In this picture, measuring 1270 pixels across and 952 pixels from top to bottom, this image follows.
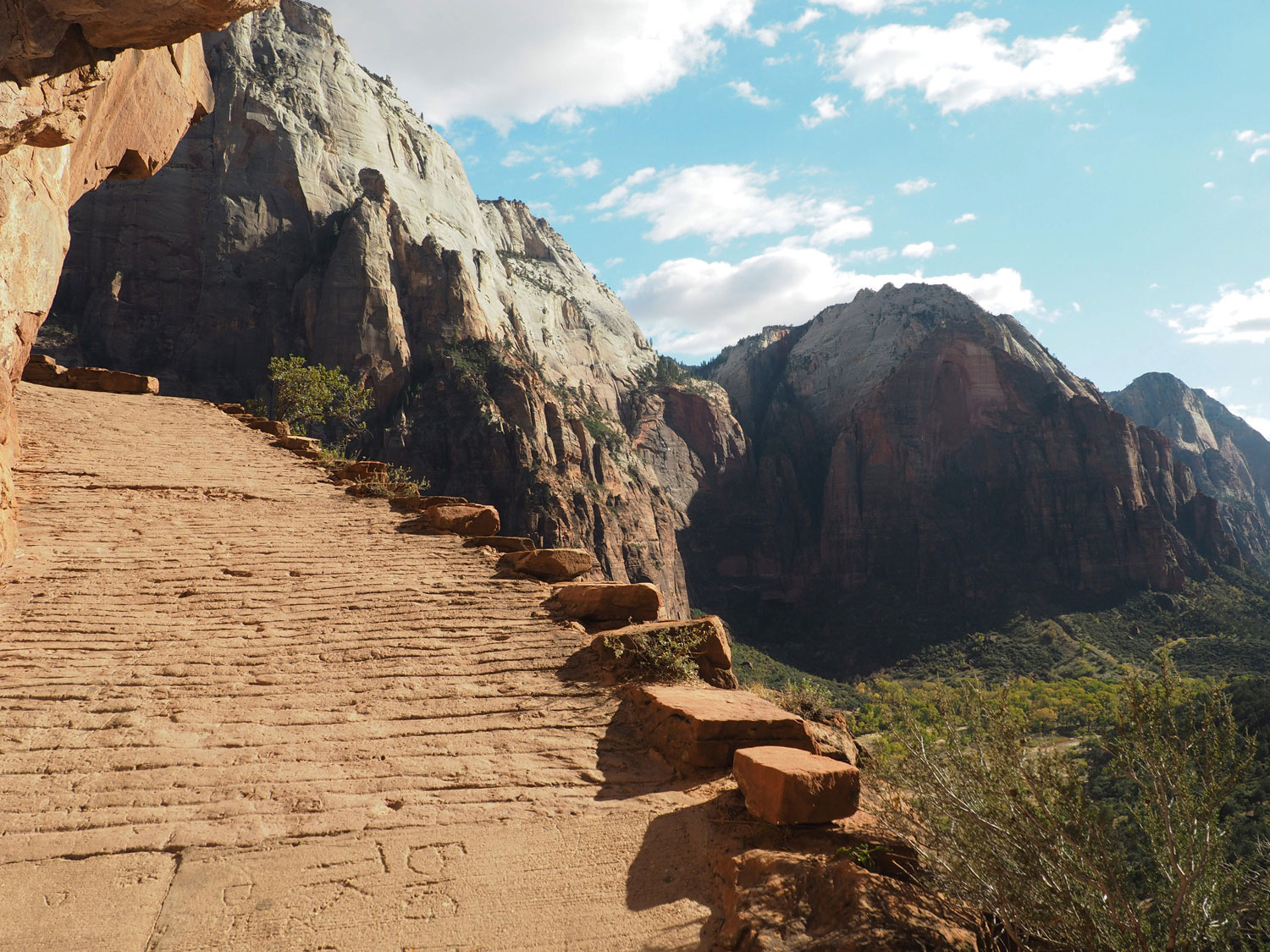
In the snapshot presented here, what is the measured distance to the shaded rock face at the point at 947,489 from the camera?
8338cm

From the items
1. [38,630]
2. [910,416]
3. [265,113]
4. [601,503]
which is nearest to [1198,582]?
[910,416]

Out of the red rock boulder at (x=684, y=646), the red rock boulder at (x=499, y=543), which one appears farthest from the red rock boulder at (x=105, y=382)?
the red rock boulder at (x=684, y=646)

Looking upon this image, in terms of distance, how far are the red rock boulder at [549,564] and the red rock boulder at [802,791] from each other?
4416 mm

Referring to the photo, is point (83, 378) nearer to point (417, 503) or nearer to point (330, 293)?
point (417, 503)

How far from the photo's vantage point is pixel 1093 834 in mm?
3334

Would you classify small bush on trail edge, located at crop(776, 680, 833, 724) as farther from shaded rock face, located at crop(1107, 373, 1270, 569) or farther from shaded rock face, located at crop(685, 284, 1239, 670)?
shaded rock face, located at crop(1107, 373, 1270, 569)

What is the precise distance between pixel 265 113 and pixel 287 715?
73502 mm

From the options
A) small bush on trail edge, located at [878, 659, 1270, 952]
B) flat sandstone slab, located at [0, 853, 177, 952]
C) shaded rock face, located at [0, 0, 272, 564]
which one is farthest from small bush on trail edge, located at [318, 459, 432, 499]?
small bush on trail edge, located at [878, 659, 1270, 952]

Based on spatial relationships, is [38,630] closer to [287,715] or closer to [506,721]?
[287,715]

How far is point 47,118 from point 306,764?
24.0ft

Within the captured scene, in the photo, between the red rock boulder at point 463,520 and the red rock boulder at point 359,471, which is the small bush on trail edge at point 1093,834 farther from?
the red rock boulder at point 359,471

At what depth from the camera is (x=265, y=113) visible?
63000 millimetres

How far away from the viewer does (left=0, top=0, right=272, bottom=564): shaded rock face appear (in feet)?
22.4

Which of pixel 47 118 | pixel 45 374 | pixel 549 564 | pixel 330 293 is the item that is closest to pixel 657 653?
pixel 549 564
